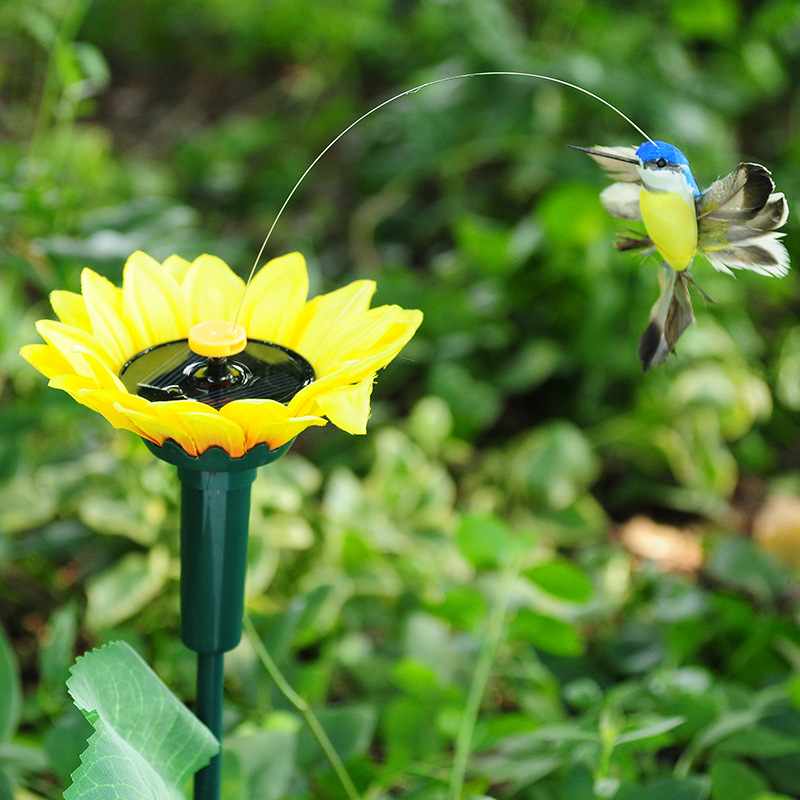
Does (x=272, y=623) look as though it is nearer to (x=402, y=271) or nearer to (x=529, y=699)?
(x=529, y=699)

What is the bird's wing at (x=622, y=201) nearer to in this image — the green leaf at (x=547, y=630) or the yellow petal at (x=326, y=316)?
the yellow petal at (x=326, y=316)

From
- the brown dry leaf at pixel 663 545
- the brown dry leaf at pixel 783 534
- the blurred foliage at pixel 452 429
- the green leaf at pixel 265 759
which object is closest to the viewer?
the green leaf at pixel 265 759

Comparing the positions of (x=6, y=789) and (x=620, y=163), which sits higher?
(x=620, y=163)

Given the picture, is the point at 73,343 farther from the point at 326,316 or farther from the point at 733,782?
the point at 733,782

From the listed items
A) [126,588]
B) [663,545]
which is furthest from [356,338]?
[663,545]

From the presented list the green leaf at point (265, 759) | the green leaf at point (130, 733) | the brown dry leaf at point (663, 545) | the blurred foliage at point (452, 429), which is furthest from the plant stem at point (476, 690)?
the brown dry leaf at point (663, 545)

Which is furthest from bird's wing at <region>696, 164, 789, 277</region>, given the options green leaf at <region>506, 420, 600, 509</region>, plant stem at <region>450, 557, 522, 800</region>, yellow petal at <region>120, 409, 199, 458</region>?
green leaf at <region>506, 420, 600, 509</region>

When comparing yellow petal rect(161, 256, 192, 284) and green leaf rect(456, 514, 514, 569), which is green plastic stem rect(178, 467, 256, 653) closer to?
yellow petal rect(161, 256, 192, 284)

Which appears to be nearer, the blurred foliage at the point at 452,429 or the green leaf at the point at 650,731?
the green leaf at the point at 650,731
